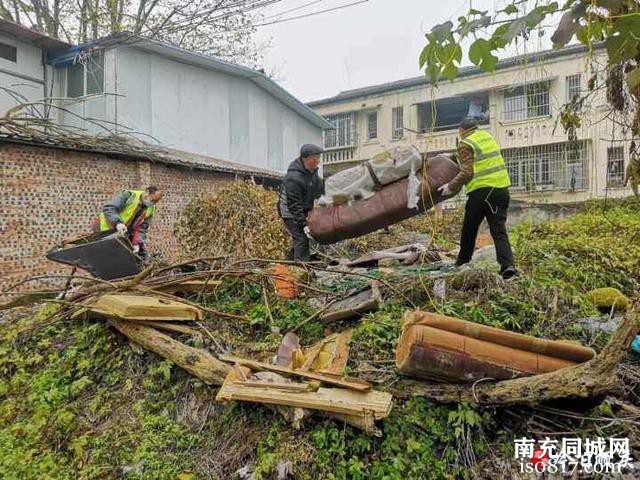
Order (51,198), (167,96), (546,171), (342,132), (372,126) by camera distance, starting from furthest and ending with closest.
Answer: (342,132), (372,126), (546,171), (167,96), (51,198)

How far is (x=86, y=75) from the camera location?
12664 mm

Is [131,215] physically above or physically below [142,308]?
above

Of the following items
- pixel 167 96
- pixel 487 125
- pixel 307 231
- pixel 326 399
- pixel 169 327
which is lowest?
pixel 326 399

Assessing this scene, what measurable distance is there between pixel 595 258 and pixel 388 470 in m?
3.96

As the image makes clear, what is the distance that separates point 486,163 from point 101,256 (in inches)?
171

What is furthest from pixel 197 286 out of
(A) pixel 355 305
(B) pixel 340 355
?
(B) pixel 340 355

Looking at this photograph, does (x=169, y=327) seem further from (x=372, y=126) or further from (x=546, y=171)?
(x=372, y=126)

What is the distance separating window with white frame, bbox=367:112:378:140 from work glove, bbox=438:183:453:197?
17634 millimetres

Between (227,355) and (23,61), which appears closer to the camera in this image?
(227,355)

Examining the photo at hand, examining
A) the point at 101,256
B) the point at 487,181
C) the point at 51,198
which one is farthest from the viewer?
the point at 51,198

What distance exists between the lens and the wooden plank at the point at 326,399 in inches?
113

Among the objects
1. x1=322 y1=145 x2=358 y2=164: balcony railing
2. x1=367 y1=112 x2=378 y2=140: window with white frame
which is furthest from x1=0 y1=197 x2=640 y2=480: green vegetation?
x1=322 y1=145 x2=358 y2=164: balcony railing

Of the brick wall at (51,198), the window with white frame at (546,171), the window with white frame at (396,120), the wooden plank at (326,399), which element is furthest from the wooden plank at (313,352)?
the window with white frame at (396,120)

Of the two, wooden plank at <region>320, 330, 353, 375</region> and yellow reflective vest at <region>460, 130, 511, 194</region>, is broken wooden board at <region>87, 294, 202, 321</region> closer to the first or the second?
wooden plank at <region>320, 330, 353, 375</region>
